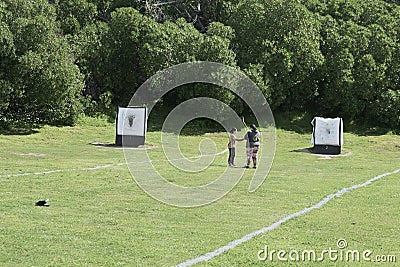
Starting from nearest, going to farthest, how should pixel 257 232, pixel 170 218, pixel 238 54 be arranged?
pixel 257 232 < pixel 170 218 < pixel 238 54

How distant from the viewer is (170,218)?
11.2 metres

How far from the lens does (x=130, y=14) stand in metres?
42.9

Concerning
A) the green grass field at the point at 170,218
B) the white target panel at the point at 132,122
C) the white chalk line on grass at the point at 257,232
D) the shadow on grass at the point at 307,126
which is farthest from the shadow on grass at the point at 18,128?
the white chalk line on grass at the point at 257,232

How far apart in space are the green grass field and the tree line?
1827 centimetres

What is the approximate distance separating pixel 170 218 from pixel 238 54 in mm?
33972

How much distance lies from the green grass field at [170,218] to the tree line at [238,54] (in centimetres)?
1827

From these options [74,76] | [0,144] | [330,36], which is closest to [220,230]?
[0,144]

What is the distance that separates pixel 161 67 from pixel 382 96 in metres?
16.4

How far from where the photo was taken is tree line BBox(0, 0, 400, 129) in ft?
127

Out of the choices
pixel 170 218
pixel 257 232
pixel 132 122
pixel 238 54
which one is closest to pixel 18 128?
pixel 132 122

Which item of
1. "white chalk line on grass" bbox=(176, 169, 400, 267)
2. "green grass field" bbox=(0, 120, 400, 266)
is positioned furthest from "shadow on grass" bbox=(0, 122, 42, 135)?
"white chalk line on grass" bbox=(176, 169, 400, 267)

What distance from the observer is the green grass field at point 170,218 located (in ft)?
27.7

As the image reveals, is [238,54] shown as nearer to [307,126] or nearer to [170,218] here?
[307,126]

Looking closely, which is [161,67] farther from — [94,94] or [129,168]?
[129,168]
